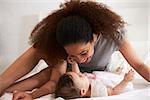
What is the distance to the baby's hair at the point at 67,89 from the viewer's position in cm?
86

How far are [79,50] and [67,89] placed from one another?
13 centimetres

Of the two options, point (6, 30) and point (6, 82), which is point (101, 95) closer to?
point (6, 82)

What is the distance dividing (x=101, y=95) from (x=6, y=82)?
336 millimetres

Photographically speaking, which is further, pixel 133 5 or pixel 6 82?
pixel 133 5

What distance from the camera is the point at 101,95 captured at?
89 cm

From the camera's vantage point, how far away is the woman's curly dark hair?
2.87 ft

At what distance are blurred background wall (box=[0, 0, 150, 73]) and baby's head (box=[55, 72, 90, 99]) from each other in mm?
593

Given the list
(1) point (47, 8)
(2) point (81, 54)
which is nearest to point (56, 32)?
(2) point (81, 54)

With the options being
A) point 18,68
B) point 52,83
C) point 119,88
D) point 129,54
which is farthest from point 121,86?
point 18,68

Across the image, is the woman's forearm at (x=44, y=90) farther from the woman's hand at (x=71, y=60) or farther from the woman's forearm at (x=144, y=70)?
the woman's forearm at (x=144, y=70)

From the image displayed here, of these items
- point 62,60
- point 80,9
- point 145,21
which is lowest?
point 62,60

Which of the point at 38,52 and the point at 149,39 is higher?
the point at 149,39

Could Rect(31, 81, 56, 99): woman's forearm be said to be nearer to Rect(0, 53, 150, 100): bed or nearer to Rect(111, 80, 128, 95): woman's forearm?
Rect(0, 53, 150, 100): bed

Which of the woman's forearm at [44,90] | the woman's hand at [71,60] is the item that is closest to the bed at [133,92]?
the woman's forearm at [44,90]
